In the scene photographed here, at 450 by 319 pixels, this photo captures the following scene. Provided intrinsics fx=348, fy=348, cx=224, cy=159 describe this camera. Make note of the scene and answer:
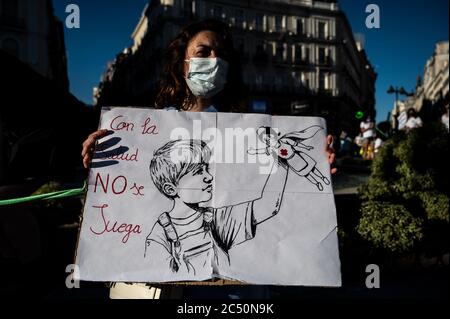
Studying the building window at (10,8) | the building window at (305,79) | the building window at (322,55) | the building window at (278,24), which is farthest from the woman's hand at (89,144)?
the building window at (322,55)

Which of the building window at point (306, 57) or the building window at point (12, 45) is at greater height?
the building window at point (306, 57)

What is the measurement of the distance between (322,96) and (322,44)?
5.95m

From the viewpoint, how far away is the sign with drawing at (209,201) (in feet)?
4.19

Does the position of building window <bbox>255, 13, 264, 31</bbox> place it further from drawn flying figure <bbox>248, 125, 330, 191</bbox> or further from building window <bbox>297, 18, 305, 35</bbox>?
drawn flying figure <bbox>248, 125, 330, 191</bbox>

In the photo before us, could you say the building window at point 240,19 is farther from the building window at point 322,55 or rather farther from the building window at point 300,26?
the building window at point 322,55

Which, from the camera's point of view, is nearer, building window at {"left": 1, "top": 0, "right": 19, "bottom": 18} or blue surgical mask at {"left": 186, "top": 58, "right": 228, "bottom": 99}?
blue surgical mask at {"left": 186, "top": 58, "right": 228, "bottom": 99}

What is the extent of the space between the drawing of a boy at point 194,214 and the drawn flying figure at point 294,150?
6 cm

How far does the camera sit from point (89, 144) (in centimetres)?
131

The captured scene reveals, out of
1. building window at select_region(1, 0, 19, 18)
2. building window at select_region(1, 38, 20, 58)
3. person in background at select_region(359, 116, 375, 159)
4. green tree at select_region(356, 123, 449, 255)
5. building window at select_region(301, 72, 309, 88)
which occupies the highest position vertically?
building window at select_region(301, 72, 309, 88)

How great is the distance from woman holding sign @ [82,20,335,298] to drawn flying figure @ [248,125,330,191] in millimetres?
396

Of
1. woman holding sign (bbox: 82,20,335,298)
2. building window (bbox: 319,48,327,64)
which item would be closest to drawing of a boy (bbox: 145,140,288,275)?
woman holding sign (bbox: 82,20,335,298)

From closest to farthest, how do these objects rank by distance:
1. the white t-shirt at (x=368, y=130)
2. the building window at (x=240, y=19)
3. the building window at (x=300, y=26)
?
1. the white t-shirt at (x=368, y=130)
2. the building window at (x=240, y=19)
3. the building window at (x=300, y=26)

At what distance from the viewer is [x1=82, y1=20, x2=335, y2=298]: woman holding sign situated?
67.5 inches

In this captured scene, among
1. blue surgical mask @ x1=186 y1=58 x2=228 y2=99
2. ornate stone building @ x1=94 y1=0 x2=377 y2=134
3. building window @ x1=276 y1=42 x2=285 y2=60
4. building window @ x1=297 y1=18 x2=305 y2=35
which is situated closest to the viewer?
blue surgical mask @ x1=186 y1=58 x2=228 y2=99
